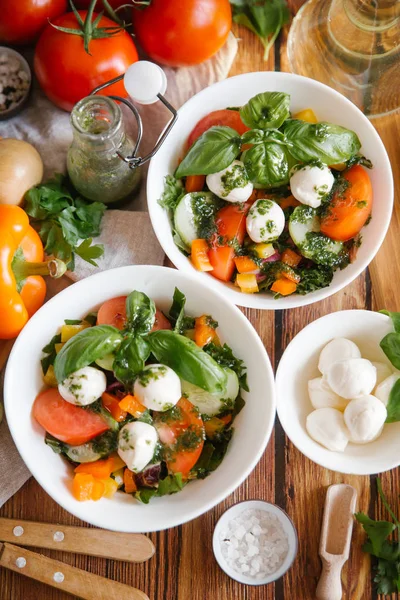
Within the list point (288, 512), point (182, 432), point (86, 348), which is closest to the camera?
point (86, 348)

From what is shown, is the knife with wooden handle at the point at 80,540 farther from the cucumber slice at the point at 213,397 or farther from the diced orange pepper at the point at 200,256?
the diced orange pepper at the point at 200,256

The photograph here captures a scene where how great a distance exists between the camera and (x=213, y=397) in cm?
157

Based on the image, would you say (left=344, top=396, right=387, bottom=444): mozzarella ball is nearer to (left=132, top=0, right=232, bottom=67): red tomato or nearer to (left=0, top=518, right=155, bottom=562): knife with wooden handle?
(left=0, top=518, right=155, bottom=562): knife with wooden handle

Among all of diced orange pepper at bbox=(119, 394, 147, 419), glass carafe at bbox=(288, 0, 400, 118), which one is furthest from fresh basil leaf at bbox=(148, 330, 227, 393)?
glass carafe at bbox=(288, 0, 400, 118)

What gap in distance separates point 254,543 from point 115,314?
2.18 feet

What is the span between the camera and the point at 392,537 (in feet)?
5.77

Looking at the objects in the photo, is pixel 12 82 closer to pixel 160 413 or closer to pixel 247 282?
pixel 247 282

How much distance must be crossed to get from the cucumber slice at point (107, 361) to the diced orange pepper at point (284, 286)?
Result: 17.2 inches

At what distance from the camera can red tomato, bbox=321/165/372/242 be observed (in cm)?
167

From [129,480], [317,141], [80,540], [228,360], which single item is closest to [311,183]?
[317,141]

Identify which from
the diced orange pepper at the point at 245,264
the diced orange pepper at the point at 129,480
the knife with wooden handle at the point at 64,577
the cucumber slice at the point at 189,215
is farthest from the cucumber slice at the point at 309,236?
the knife with wooden handle at the point at 64,577

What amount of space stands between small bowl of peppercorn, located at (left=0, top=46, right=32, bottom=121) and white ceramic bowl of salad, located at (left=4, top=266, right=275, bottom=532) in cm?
64

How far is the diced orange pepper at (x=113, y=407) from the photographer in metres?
1.55

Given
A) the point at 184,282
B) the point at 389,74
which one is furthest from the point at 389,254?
the point at 184,282
